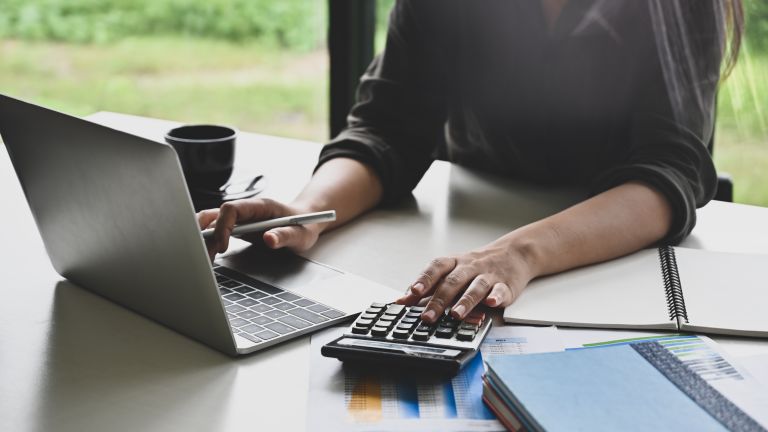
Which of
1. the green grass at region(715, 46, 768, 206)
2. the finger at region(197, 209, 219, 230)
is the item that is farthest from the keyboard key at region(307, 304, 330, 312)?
the green grass at region(715, 46, 768, 206)

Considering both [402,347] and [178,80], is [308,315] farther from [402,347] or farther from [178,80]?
[178,80]

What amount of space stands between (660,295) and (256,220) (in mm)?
499

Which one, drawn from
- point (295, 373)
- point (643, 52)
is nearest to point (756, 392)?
point (295, 373)

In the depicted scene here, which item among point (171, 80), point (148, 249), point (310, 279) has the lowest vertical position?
point (171, 80)

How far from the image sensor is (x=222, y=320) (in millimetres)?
776

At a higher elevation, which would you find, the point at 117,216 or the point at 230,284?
the point at 117,216

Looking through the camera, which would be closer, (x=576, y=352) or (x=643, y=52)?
(x=576, y=352)

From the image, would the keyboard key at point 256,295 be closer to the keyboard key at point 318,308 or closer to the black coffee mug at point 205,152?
the keyboard key at point 318,308

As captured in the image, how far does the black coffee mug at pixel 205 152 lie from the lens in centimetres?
121

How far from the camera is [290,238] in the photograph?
1.04 metres

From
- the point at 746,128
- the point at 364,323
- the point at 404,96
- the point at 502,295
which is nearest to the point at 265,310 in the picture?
the point at 364,323

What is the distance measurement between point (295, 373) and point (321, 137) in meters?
2.60

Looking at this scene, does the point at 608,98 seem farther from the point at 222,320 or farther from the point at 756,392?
the point at 222,320

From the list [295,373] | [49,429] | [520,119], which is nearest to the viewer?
[49,429]
